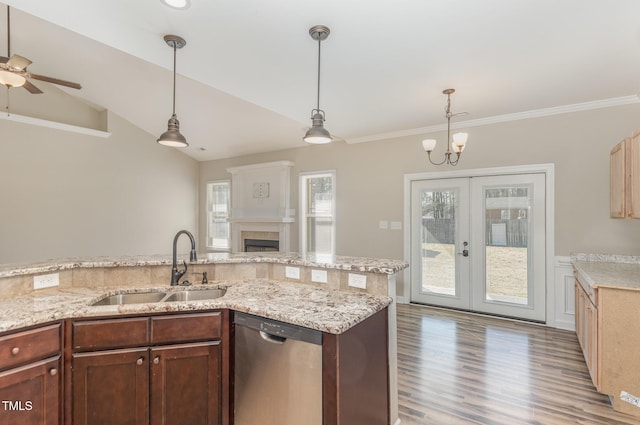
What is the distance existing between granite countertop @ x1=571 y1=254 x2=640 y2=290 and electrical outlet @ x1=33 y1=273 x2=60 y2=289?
3891 mm

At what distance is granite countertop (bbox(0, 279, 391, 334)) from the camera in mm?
1646

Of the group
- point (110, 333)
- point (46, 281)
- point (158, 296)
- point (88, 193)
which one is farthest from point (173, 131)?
point (88, 193)

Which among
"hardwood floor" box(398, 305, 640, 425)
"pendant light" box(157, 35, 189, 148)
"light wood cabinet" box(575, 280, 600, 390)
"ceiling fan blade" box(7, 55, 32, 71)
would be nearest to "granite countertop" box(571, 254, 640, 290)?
"light wood cabinet" box(575, 280, 600, 390)

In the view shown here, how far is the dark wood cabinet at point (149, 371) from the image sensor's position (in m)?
1.75

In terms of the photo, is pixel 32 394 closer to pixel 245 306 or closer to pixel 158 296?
pixel 158 296

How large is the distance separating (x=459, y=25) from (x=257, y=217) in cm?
499

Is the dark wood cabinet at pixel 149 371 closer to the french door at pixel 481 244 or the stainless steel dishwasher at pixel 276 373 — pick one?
the stainless steel dishwasher at pixel 276 373

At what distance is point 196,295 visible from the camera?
2309 millimetres

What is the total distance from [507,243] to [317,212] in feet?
10.2

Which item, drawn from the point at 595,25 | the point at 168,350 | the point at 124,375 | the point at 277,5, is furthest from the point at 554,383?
the point at 277,5

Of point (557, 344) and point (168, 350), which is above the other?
point (168, 350)

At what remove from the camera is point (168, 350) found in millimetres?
1827

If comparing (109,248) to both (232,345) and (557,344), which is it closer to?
(232,345)

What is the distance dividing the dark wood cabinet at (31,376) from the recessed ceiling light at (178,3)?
2.13 meters
